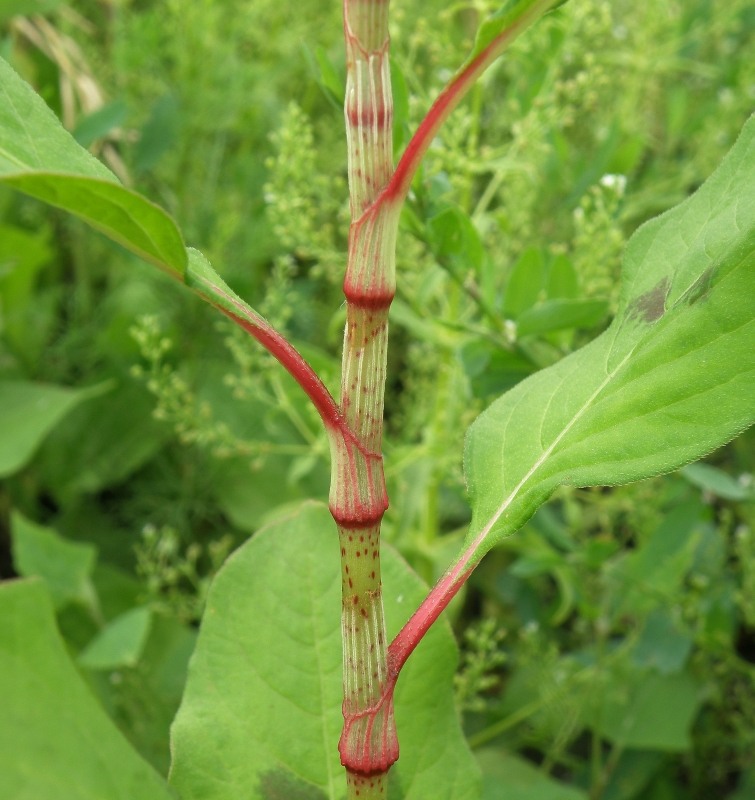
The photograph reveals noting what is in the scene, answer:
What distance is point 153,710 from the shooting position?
106 cm

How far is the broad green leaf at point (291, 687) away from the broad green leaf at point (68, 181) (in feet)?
0.90

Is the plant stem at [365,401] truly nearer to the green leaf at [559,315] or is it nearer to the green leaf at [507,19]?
the green leaf at [507,19]

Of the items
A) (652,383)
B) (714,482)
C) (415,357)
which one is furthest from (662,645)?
(652,383)

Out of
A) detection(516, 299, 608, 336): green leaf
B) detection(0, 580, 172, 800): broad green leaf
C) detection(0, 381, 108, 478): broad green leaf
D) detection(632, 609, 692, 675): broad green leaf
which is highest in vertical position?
detection(516, 299, 608, 336): green leaf

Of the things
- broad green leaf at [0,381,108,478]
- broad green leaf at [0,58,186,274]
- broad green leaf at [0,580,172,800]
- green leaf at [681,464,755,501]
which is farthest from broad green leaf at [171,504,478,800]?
broad green leaf at [0,381,108,478]

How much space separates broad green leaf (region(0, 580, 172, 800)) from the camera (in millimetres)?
563

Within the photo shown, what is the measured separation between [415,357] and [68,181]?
2.78ft

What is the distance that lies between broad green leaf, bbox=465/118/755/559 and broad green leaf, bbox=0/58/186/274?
211 millimetres

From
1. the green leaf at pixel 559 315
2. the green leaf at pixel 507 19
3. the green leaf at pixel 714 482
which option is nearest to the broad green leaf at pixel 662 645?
the green leaf at pixel 714 482

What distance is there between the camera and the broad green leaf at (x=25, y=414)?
1215mm

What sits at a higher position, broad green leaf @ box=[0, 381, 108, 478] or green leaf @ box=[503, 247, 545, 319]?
green leaf @ box=[503, 247, 545, 319]

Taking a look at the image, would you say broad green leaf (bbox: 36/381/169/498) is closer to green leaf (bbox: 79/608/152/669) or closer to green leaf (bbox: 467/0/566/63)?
green leaf (bbox: 79/608/152/669)

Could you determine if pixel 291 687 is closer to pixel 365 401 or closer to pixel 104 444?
pixel 365 401

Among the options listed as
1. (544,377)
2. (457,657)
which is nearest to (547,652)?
(457,657)
